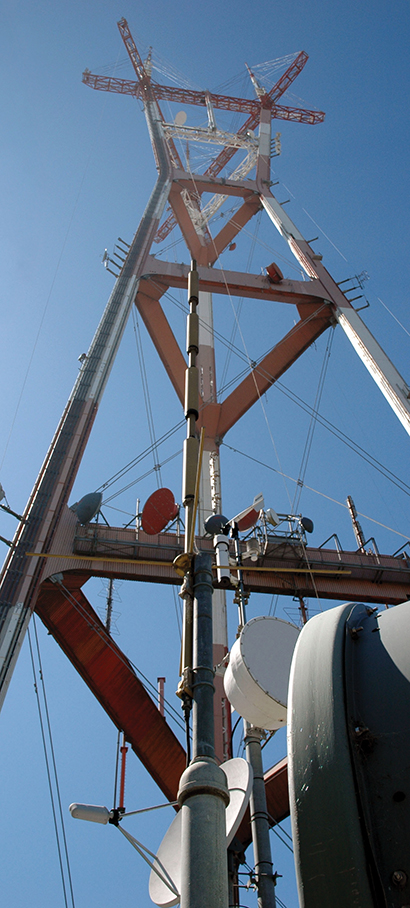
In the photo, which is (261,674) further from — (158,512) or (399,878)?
(158,512)

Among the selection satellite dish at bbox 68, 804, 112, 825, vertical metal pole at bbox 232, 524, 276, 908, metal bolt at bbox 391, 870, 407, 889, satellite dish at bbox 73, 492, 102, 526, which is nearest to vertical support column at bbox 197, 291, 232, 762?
satellite dish at bbox 73, 492, 102, 526

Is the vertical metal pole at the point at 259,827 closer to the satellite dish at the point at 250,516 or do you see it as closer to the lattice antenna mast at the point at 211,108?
the satellite dish at the point at 250,516

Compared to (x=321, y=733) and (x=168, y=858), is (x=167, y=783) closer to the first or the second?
(x=168, y=858)

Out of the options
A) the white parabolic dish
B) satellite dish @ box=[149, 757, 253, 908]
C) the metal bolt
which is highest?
the white parabolic dish

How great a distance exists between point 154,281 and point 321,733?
1799cm

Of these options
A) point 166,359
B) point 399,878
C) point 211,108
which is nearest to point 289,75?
point 211,108

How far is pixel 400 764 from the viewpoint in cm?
268

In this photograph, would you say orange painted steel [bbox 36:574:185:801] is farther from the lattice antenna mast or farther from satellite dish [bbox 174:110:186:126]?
satellite dish [bbox 174:110:186:126]

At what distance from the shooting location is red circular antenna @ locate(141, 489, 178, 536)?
46.2 feet

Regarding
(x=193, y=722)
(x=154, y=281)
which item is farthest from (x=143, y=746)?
(x=154, y=281)

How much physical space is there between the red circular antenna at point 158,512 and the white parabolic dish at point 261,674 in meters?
5.99

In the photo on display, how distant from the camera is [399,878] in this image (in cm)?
246

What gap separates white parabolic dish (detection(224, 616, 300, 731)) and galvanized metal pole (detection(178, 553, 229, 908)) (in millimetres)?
4325

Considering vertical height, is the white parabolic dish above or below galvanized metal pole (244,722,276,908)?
above
